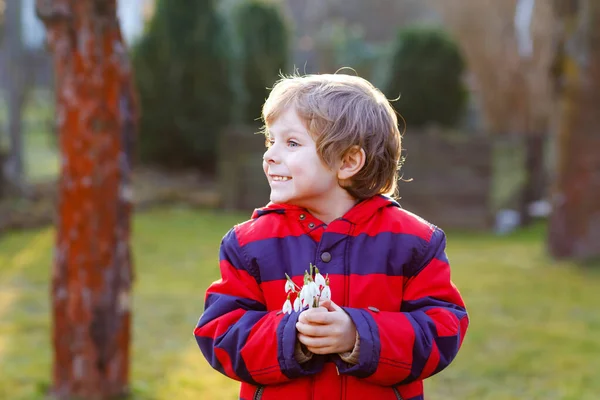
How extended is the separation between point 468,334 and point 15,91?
707 cm

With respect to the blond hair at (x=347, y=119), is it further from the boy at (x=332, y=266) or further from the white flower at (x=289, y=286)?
the white flower at (x=289, y=286)

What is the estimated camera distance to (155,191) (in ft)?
35.3

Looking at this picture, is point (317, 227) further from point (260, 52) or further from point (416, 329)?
point (260, 52)

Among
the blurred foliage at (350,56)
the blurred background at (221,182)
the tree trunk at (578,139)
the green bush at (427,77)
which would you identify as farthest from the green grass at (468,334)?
the blurred foliage at (350,56)

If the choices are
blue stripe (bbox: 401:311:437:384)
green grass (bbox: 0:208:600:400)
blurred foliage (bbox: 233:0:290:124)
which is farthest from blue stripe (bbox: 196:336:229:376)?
blurred foliage (bbox: 233:0:290:124)

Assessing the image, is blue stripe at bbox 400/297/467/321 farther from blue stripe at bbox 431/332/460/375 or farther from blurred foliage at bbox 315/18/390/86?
blurred foliage at bbox 315/18/390/86

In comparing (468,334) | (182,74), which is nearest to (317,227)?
(468,334)

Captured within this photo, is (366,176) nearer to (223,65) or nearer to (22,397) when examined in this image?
(22,397)

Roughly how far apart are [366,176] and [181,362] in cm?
277

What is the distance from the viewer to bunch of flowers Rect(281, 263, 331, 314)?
1789 millimetres

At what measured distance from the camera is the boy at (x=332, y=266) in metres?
1.88

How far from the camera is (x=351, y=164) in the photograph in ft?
6.56

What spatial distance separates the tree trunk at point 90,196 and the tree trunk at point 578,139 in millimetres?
4702

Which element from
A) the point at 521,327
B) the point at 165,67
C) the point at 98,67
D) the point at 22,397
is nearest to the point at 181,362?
the point at 22,397
